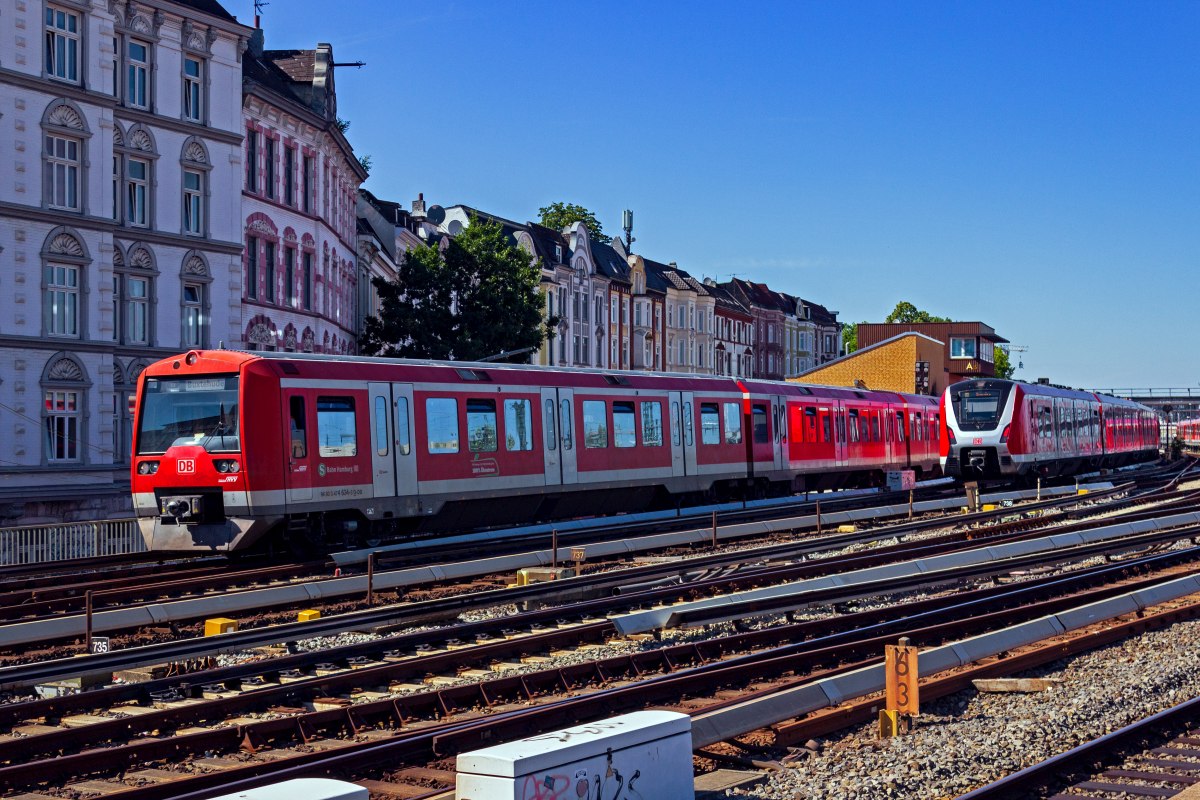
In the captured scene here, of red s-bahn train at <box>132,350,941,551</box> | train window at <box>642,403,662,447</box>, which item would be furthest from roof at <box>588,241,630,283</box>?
train window at <box>642,403,662,447</box>

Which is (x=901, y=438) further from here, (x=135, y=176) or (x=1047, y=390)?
(x=135, y=176)

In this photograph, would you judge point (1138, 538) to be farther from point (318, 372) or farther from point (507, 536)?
point (318, 372)

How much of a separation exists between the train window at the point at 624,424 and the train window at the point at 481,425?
4.12 metres

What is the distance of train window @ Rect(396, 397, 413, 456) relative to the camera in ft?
76.4

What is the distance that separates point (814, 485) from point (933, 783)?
3056 cm

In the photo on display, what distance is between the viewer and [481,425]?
25.3 m

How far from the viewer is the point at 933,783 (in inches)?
367

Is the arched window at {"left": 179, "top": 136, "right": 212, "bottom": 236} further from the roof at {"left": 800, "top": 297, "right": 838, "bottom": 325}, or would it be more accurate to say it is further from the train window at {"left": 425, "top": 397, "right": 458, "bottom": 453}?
the roof at {"left": 800, "top": 297, "right": 838, "bottom": 325}

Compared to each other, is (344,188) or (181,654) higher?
(344,188)

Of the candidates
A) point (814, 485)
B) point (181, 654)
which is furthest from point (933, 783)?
point (814, 485)

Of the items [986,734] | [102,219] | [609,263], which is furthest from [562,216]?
[986,734]

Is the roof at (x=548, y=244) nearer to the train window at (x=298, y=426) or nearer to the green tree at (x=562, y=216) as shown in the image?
the green tree at (x=562, y=216)

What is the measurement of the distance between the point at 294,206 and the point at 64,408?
11965 mm

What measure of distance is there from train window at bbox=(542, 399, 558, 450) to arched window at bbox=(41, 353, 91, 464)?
14.1 m
